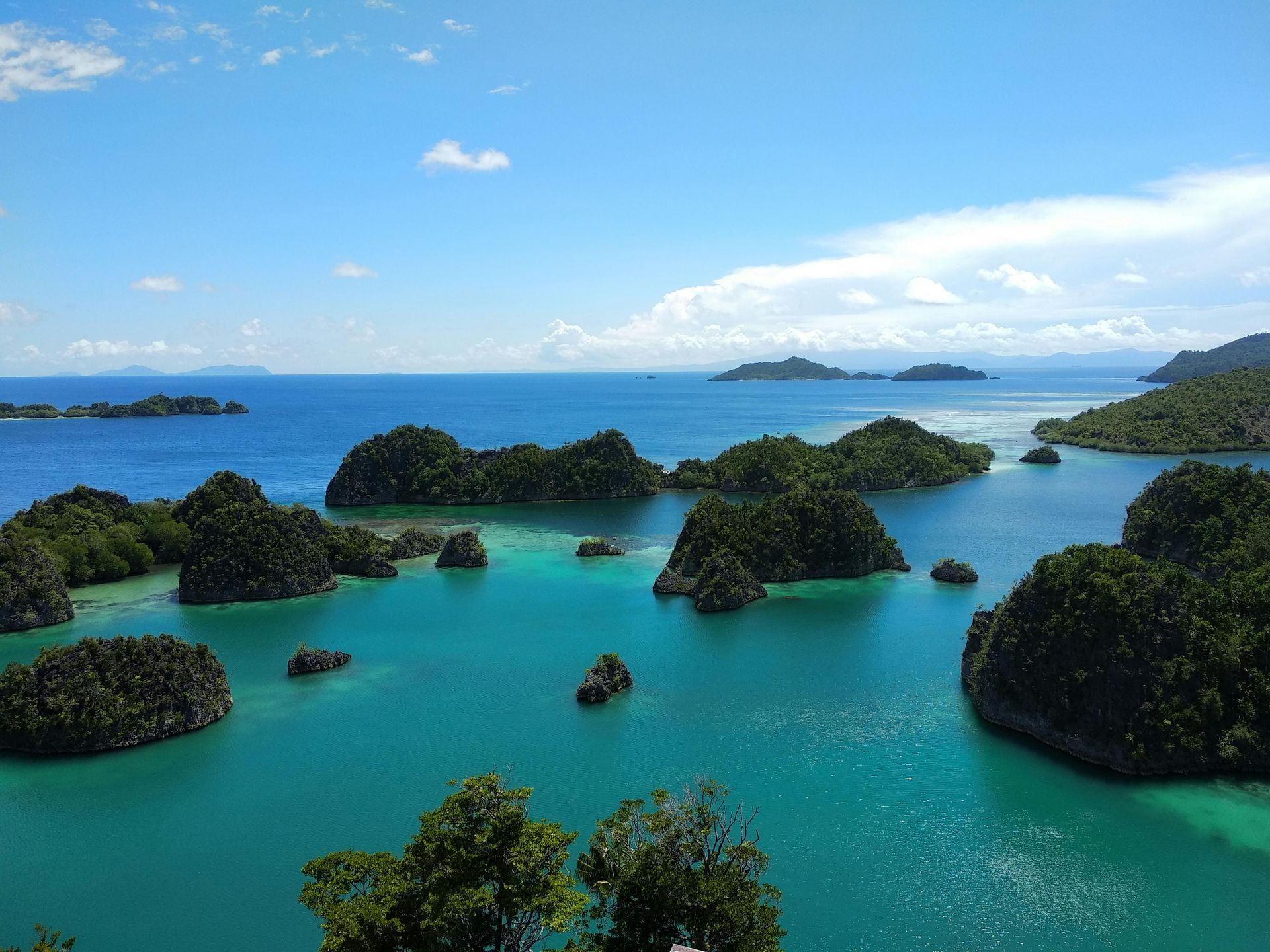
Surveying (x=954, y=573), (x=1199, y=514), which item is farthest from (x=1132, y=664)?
(x=1199, y=514)

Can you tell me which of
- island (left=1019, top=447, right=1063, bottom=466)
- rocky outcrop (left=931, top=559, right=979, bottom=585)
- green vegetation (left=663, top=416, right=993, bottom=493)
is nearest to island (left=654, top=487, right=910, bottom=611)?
rocky outcrop (left=931, top=559, right=979, bottom=585)

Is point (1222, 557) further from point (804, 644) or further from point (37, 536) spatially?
point (37, 536)

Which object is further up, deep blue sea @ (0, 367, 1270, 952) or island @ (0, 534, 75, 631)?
island @ (0, 534, 75, 631)

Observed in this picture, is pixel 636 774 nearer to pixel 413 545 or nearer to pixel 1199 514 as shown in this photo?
pixel 413 545

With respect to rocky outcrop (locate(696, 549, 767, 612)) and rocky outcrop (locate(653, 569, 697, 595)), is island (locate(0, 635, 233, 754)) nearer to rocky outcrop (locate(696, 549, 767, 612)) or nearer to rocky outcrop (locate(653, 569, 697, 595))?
rocky outcrop (locate(696, 549, 767, 612))

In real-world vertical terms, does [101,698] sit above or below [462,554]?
below

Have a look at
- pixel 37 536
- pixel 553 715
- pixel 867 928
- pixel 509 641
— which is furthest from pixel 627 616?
pixel 37 536
